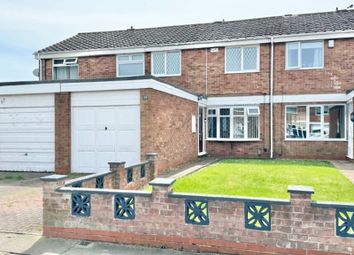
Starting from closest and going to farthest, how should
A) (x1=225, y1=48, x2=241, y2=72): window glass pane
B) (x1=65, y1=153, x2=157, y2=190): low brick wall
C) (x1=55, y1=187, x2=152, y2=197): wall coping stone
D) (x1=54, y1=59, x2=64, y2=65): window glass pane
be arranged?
(x1=55, y1=187, x2=152, y2=197): wall coping stone
(x1=65, y1=153, x2=157, y2=190): low brick wall
(x1=225, y1=48, x2=241, y2=72): window glass pane
(x1=54, y1=59, x2=64, y2=65): window glass pane

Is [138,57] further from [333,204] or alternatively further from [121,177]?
[333,204]

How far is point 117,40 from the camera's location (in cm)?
1889

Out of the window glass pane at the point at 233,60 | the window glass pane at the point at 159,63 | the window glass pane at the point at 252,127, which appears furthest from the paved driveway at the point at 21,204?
the window glass pane at the point at 233,60

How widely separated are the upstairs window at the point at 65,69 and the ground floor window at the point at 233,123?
7.55 meters

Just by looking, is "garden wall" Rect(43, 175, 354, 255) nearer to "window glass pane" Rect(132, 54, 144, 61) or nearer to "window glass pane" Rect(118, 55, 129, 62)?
"window glass pane" Rect(132, 54, 144, 61)

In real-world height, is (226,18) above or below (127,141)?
above

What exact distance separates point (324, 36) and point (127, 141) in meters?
10.1

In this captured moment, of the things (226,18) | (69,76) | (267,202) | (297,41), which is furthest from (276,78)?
(267,202)

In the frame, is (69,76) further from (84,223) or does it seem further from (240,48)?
(84,223)

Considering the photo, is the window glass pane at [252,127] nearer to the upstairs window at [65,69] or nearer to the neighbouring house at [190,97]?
the neighbouring house at [190,97]

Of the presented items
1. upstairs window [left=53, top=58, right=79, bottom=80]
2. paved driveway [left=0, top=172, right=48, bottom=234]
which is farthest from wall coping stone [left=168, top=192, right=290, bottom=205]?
upstairs window [left=53, top=58, right=79, bottom=80]

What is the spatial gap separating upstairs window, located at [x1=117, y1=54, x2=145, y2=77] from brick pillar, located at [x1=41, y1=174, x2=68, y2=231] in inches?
487

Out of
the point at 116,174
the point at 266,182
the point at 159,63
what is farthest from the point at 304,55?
the point at 116,174

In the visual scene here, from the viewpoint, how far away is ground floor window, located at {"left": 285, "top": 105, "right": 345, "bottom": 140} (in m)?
15.4
